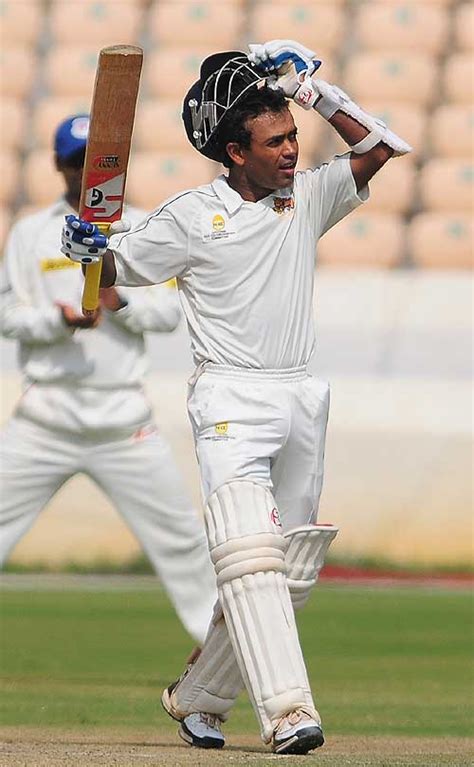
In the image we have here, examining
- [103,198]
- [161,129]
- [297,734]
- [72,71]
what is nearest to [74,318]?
[103,198]

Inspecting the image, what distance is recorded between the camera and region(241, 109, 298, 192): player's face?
4.67 m

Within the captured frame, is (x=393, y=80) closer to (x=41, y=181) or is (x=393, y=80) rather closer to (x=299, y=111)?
(x=299, y=111)

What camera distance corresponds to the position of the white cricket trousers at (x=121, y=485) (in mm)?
6469

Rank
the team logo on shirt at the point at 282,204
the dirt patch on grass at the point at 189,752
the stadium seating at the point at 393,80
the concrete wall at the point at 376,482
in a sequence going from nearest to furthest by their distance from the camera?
1. the dirt patch on grass at the point at 189,752
2. the team logo on shirt at the point at 282,204
3. the concrete wall at the point at 376,482
4. the stadium seating at the point at 393,80

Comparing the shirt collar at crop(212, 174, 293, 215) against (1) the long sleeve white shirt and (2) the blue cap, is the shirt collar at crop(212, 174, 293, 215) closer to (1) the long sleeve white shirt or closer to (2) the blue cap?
(1) the long sleeve white shirt

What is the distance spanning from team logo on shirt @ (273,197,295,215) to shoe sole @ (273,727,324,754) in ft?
4.46

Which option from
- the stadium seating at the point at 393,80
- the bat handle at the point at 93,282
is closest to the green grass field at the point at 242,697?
the bat handle at the point at 93,282

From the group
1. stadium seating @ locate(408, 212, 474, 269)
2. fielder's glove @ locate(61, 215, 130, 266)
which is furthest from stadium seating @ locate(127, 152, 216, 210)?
fielder's glove @ locate(61, 215, 130, 266)

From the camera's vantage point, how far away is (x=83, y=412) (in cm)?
652

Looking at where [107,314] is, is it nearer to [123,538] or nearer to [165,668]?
[165,668]

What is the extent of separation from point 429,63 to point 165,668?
29.3 ft

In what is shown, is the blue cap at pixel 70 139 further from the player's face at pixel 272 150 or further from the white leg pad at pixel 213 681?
the white leg pad at pixel 213 681

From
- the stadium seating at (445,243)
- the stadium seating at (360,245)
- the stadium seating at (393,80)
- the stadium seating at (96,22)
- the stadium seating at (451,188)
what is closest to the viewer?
the stadium seating at (445,243)

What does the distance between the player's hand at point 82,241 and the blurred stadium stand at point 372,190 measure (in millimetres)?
6446
